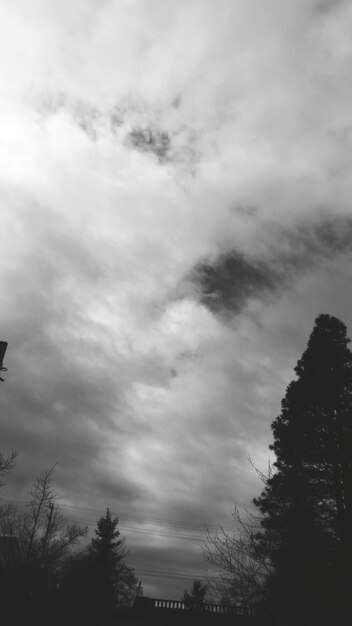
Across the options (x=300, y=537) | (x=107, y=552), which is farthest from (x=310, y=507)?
(x=107, y=552)

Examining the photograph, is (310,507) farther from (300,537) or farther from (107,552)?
(107,552)

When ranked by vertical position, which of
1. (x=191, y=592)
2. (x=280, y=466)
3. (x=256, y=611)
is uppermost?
(x=280, y=466)

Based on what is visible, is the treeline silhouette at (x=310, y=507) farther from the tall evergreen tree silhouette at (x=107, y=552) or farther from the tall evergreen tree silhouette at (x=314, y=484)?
the tall evergreen tree silhouette at (x=107, y=552)

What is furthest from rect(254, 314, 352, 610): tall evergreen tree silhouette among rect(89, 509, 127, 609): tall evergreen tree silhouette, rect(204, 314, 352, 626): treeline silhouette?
rect(89, 509, 127, 609): tall evergreen tree silhouette

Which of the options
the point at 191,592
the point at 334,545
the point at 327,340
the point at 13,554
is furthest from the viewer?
the point at 191,592

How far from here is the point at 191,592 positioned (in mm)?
66500

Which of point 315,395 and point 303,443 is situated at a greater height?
point 315,395

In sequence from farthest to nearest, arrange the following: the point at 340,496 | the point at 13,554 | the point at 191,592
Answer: the point at 191,592, the point at 340,496, the point at 13,554

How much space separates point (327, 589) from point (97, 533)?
39.2 m

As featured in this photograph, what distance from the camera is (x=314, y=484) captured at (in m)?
17.1

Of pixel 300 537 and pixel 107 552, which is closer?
pixel 300 537

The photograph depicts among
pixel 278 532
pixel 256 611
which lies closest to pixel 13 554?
pixel 256 611

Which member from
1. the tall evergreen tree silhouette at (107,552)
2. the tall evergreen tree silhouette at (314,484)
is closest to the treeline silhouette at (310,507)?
the tall evergreen tree silhouette at (314,484)

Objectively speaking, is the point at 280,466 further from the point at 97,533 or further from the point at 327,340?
A: the point at 97,533
